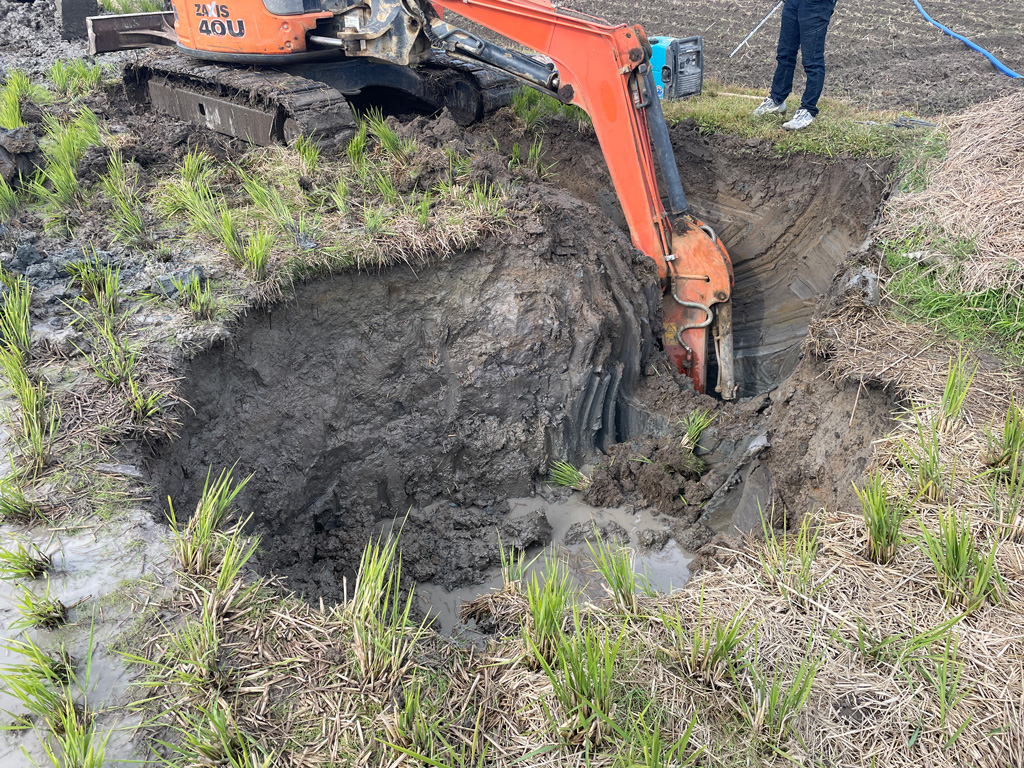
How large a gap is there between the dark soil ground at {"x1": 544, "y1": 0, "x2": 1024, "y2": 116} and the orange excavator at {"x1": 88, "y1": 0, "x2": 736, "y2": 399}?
3.35m

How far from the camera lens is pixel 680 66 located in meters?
5.75

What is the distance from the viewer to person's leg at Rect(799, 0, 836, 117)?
5.39m

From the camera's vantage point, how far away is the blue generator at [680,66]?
5.67 metres

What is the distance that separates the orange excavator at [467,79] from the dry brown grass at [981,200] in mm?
1180

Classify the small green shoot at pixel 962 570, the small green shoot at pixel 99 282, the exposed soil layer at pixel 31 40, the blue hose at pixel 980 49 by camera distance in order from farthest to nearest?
the exposed soil layer at pixel 31 40 → the blue hose at pixel 980 49 → the small green shoot at pixel 99 282 → the small green shoot at pixel 962 570

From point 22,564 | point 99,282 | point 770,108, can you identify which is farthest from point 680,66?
point 22,564

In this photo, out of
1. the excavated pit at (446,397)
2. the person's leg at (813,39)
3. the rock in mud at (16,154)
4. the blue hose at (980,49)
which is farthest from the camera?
the blue hose at (980,49)

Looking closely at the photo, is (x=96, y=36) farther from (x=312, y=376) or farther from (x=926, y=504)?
(x=926, y=504)

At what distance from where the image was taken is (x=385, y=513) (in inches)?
164

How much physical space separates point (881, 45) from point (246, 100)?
7749 mm

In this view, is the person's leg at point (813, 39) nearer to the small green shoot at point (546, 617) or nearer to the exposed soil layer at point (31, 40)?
the small green shoot at point (546, 617)

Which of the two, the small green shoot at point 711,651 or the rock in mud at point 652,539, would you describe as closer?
the small green shoot at point 711,651

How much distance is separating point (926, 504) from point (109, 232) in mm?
4416

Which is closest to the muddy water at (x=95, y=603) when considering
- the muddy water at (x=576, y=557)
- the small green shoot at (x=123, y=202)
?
the muddy water at (x=576, y=557)
